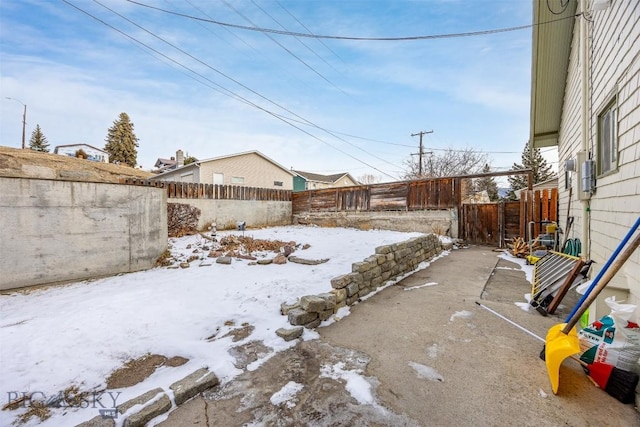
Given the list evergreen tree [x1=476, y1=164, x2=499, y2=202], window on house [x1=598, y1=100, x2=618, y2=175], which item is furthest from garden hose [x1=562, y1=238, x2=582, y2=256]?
evergreen tree [x1=476, y1=164, x2=499, y2=202]

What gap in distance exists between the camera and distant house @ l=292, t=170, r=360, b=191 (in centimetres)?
2631

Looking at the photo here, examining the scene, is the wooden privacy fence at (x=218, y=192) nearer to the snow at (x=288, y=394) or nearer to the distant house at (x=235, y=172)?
the distant house at (x=235, y=172)

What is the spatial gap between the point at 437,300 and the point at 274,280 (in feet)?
8.68

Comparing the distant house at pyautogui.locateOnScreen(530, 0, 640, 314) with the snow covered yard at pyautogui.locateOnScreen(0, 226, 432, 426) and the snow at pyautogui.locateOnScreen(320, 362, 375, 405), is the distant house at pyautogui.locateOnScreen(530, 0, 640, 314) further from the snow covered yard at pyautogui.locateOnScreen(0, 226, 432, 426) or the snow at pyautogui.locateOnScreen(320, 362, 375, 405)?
the snow covered yard at pyautogui.locateOnScreen(0, 226, 432, 426)

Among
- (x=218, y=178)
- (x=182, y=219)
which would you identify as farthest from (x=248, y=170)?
(x=182, y=219)

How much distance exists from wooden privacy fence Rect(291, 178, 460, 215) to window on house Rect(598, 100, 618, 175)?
5.62 meters

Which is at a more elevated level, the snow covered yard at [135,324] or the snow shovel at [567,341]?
the snow shovel at [567,341]

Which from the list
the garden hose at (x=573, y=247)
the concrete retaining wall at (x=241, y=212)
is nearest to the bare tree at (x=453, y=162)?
the concrete retaining wall at (x=241, y=212)

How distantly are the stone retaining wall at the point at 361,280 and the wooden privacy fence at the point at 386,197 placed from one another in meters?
3.15

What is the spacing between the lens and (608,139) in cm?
326

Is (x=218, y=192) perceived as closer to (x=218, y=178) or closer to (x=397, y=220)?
(x=218, y=178)

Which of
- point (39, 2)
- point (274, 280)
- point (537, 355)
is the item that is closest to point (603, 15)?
point (537, 355)

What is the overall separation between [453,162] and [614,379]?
25.2m

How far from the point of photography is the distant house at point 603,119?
7.80 ft
